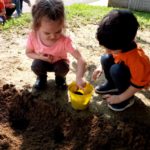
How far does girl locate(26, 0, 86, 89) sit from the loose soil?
7.4 inches

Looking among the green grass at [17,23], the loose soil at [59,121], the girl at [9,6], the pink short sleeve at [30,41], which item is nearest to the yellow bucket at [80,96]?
the loose soil at [59,121]

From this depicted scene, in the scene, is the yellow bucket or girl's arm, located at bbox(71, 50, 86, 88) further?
the yellow bucket

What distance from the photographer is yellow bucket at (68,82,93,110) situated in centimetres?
248

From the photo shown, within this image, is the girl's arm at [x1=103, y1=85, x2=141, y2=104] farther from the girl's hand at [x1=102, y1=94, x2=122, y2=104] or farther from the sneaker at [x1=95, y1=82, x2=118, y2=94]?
the sneaker at [x1=95, y1=82, x2=118, y2=94]

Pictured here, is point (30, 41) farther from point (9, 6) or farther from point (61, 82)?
point (9, 6)

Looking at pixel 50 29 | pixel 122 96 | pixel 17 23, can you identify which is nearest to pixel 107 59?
pixel 122 96

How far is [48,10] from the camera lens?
2311 mm

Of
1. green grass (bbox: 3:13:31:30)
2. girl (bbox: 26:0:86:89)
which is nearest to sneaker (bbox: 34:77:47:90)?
girl (bbox: 26:0:86:89)

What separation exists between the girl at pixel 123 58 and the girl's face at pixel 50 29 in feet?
1.18

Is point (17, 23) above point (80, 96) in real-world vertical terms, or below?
below

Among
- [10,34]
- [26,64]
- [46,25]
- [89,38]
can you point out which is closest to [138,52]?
[46,25]

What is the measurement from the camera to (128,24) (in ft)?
6.98

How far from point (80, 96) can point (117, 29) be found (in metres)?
0.65

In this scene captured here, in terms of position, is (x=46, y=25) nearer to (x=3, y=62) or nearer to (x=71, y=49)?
(x=71, y=49)
